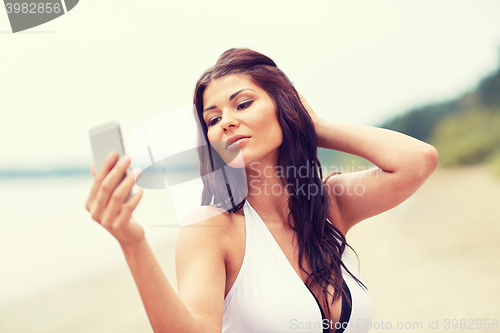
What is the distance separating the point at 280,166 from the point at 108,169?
3.10 ft

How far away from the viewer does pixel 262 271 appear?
4.01 ft

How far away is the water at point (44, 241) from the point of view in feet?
24.3

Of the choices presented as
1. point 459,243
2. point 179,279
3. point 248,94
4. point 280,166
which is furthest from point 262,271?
point 459,243

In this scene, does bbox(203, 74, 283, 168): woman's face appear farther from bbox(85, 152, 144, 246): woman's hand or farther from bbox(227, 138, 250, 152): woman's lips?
bbox(85, 152, 144, 246): woman's hand

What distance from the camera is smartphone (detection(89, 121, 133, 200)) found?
0.69m

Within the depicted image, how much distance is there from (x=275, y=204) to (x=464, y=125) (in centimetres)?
1531

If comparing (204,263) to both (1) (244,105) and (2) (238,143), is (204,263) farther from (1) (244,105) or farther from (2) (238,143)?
(1) (244,105)

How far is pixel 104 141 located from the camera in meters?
0.70

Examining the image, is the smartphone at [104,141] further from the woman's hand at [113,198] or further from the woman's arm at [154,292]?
the woman's arm at [154,292]

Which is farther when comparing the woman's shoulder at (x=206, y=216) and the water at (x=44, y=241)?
the water at (x=44, y=241)

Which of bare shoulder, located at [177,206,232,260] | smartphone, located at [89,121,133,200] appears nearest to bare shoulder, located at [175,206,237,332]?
bare shoulder, located at [177,206,232,260]

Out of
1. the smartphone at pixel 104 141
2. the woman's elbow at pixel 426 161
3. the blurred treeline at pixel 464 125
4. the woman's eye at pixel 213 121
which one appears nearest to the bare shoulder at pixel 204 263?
the woman's eye at pixel 213 121

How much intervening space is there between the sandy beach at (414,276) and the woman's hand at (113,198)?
6.27m

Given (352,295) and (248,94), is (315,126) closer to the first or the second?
(248,94)
